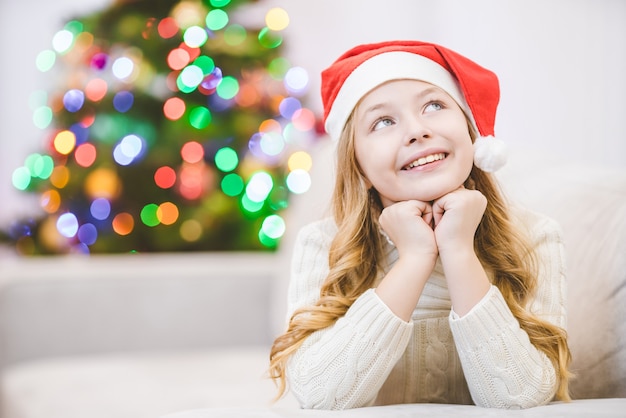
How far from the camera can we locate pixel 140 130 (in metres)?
2.67

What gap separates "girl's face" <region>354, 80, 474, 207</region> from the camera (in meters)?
0.88

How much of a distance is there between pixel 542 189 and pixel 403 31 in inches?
99.6

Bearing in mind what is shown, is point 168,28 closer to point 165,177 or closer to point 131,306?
point 165,177

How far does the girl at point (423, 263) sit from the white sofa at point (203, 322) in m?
0.06

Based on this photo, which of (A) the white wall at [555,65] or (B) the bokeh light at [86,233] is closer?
(A) the white wall at [555,65]

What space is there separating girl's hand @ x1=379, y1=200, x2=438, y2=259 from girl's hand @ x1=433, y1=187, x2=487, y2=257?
0.04ft

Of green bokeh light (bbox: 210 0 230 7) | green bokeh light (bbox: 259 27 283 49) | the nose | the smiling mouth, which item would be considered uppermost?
green bokeh light (bbox: 210 0 230 7)

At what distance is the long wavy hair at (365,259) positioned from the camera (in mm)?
933

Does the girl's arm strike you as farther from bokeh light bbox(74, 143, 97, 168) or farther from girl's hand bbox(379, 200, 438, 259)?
bokeh light bbox(74, 143, 97, 168)

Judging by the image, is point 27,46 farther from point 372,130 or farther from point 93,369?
point 372,130

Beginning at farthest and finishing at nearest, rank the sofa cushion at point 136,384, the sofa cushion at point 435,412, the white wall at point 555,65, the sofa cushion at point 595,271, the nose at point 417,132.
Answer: the white wall at point 555,65, the sofa cushion at point 136,384, the sofa cushion at point 595,271, the nose at point 417,132, the sofa cushion at point 435,412

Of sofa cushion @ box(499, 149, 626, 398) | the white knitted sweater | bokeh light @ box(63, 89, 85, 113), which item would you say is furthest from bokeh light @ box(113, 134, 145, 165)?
the white knitted sweater

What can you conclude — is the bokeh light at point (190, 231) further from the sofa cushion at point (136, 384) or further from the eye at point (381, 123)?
the eye at point (381, 123)

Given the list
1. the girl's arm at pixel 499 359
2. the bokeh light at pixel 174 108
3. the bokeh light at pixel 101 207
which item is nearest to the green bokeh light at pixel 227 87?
the bokeh light at pixel 174 108
